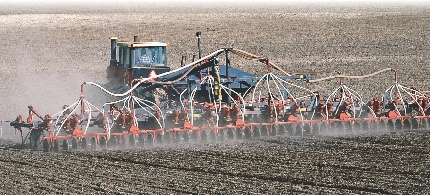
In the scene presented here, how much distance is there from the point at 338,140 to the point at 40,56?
2219cm

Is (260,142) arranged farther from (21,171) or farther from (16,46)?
(16,46)

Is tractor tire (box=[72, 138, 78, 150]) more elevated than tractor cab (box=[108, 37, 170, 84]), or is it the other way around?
tractor cab (box=[108, 37, 170, 84])

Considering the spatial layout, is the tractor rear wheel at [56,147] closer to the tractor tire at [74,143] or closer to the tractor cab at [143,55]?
the tractor tire at [74,143]

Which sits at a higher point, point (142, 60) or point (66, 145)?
point (142, 60)

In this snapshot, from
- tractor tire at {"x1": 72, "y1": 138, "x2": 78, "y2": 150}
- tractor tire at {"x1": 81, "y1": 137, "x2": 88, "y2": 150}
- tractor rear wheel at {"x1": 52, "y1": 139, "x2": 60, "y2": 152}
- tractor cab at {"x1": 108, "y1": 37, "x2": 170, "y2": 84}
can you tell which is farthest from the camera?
tractor cab at {"x1": 108, "y1": 37, "x2": 170, "y2": 84}

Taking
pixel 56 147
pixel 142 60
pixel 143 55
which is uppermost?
pixel 143 55

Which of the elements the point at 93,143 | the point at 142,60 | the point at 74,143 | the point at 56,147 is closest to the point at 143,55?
the point at 142,60

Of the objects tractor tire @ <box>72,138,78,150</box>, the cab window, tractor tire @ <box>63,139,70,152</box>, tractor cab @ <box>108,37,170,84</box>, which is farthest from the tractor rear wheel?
the cab window

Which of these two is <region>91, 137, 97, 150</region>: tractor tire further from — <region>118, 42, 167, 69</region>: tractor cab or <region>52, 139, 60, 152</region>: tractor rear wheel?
<region>118, 42, 167, 69</region>: tractor cab

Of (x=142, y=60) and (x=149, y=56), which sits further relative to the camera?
(x=149, y=56)

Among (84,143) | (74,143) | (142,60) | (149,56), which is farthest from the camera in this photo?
(149,56)

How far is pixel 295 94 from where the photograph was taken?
23.5m

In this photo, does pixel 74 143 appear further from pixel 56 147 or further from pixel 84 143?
pixel 56 147

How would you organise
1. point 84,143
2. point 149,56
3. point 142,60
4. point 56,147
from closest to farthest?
point 56,147
point 84,143
point 142,60
point 149,56
